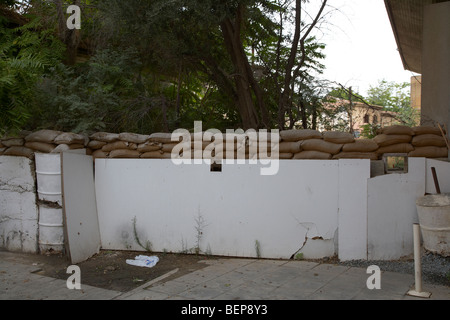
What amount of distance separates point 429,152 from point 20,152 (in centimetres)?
624

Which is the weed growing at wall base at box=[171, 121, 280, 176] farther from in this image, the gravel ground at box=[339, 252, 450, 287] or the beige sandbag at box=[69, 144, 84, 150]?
the gravel ground at box=[339, 252, 450, 287]

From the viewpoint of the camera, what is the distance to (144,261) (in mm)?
5688

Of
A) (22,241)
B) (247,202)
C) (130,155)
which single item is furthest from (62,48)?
(247,202)

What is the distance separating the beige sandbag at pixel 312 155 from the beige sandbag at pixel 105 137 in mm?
2946

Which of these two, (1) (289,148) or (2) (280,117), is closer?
(1) (289,148)

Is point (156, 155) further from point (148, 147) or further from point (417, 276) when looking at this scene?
point (417, 276)

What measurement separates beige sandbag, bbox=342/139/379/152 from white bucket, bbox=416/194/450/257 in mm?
987

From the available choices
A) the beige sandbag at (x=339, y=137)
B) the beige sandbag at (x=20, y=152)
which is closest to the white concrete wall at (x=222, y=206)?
the beige sandbag at (x=339, y=137)

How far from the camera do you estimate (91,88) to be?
25.0 feet

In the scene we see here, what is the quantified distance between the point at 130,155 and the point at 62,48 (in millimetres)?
3618

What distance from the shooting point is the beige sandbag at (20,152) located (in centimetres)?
612

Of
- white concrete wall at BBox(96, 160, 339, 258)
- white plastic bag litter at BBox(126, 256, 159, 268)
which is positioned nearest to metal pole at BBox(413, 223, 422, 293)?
white concrete wall at BBox(96, 160, 339, 258)

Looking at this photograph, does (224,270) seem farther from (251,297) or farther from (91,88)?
(91,88)

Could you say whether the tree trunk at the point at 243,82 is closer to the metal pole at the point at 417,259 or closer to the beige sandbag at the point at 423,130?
the beige sandbag at the point at 423,130
